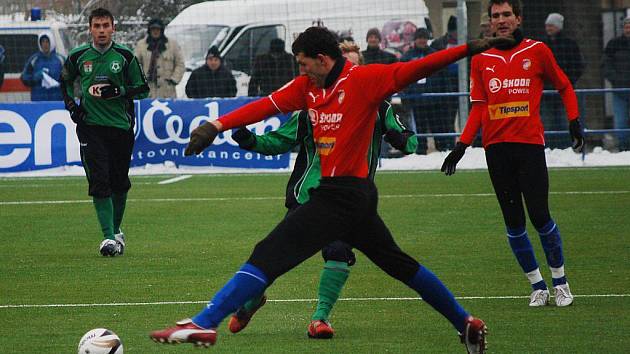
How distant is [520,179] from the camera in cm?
908

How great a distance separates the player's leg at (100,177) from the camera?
12.3 m

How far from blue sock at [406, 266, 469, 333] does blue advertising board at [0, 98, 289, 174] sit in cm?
1357

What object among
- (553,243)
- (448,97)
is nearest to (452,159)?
(553,243)

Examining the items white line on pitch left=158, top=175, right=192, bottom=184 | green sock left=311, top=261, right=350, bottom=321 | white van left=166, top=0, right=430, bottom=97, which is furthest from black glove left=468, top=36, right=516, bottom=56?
white van left=166, top=0, right=430, bottom=97

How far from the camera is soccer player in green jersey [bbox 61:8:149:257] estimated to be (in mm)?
12328

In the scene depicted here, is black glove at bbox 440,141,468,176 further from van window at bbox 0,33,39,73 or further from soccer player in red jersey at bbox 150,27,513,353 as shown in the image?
van window at bbox 0,33,39,73

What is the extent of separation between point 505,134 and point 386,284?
72.7 inches

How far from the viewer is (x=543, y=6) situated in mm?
24500

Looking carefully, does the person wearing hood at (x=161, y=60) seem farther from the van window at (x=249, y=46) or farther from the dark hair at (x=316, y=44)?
the dark hair at (x=316, y=44)

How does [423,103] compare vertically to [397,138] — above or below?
below

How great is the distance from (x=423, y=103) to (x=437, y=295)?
47.8ft

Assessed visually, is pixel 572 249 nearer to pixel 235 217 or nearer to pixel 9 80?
pixel 235 217

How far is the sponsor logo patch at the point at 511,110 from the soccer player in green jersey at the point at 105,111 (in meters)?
4.37

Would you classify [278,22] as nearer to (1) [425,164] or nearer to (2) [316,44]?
(1) [425,164]
